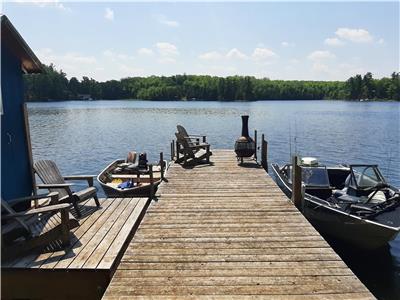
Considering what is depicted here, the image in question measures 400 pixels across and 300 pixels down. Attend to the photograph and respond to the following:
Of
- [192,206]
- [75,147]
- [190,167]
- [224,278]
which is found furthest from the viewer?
[75,147]

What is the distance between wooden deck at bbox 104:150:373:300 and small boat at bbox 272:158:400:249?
1.26m

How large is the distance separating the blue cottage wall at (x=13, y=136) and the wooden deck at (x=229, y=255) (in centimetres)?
254

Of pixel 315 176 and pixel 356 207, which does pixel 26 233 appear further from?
pixel 315 176

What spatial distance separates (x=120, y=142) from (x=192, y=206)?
24151 mm

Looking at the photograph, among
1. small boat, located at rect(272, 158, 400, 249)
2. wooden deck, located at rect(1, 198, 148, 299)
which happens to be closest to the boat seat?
small boat, located at rect(272, 158, 400, 249)

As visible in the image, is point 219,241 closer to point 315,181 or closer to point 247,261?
point 247,261

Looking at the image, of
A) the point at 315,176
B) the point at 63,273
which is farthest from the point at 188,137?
the point at 63,273

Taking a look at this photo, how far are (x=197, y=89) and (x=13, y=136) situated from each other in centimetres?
13111

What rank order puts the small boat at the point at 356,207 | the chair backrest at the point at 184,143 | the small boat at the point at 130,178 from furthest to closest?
the chair backrest at the point at 184,143
the small boat at the point at 130,178
the small boat at the point at 356,207

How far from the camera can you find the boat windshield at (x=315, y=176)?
1052cm

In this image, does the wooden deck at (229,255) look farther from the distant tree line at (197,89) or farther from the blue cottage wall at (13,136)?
the distant tree line at (197,89)

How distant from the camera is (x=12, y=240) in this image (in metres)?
5.48

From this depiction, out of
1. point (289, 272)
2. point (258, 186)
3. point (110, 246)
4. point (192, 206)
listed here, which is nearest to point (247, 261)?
point (289, 272)

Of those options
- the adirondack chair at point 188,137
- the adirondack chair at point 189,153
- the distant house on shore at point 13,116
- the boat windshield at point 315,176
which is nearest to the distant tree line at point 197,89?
the adirondack chair at point 188,137
